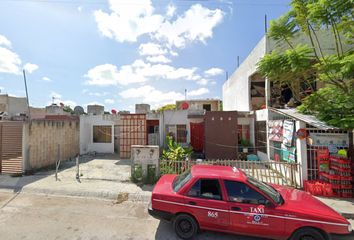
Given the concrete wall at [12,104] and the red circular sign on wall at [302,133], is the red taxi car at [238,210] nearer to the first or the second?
the red circular sign on wall at [302,133]

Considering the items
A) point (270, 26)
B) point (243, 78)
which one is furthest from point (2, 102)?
point (270, 26)

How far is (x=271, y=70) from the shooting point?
25.4 feet

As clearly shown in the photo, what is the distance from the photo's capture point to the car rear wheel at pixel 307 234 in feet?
12.5

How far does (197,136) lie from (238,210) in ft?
32.1

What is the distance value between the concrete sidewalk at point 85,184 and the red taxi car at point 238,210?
2603 millimetres

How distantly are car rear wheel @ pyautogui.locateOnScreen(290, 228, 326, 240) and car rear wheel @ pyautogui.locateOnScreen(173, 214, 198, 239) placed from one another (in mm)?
1986

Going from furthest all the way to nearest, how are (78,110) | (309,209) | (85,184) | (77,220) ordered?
(78,110)
(85,184)
(77,220)
(309,209)

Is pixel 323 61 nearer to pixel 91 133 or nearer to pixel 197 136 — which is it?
pixel 197 136

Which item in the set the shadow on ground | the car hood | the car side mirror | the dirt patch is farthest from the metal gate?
the car hood

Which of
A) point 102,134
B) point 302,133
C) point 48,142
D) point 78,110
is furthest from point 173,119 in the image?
point 78,110

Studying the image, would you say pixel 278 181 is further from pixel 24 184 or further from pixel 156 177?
pixel 24 184

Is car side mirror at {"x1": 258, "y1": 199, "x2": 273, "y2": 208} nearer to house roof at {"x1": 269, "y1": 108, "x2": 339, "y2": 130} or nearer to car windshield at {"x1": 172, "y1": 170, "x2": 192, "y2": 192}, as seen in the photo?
car windshield at {"x1": 172, "y1": 170, "x2": 192, "y2": 192}

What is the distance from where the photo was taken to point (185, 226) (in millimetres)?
4387

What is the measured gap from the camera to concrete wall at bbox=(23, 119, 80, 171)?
31.8 feet
